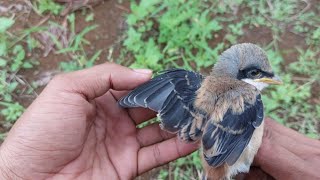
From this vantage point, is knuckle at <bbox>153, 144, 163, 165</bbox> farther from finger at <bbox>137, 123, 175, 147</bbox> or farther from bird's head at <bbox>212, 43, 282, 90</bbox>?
bird's head at <bbox>212, 43, 282, 90</bbox>

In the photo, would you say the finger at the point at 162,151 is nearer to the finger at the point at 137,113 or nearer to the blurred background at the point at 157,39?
the finger at the point at 137,113

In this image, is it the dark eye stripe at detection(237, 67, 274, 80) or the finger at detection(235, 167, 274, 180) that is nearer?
the dark eye stripe at detection(237, 67, 274, 80)

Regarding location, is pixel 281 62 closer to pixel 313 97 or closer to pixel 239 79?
pixel 313 97

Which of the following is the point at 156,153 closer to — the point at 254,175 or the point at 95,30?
the point at 254,175

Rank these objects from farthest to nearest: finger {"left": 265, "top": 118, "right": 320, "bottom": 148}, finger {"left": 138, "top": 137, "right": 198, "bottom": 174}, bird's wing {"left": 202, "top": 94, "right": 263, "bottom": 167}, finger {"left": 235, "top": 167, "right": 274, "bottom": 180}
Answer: finger {"left": 235, "top": 167, "right": 274, "bottom": 180} → finger {"left": 138, "top": 137, "right": 198, "bottom": 174} → finger {"left": 265, "top": 118, "right": 320, "bottom": 148} → bird's wing {"left": 202, "top": 94, "right": 263, "bottom": 167}

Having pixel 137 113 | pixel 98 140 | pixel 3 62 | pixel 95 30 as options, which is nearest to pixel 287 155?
pixel 137 113

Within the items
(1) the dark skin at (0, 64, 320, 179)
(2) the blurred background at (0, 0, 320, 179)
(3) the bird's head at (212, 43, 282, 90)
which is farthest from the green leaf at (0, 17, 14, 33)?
(3) the bird's head at (212, 43, 282, 90)

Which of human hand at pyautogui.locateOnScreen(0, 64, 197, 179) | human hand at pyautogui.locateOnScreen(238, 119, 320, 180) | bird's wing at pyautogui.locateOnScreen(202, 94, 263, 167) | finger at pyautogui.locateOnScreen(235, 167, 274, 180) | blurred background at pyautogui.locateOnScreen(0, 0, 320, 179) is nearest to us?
bird's wing at pyautogui.locateOnScreen(202, 94, 263, 167)
